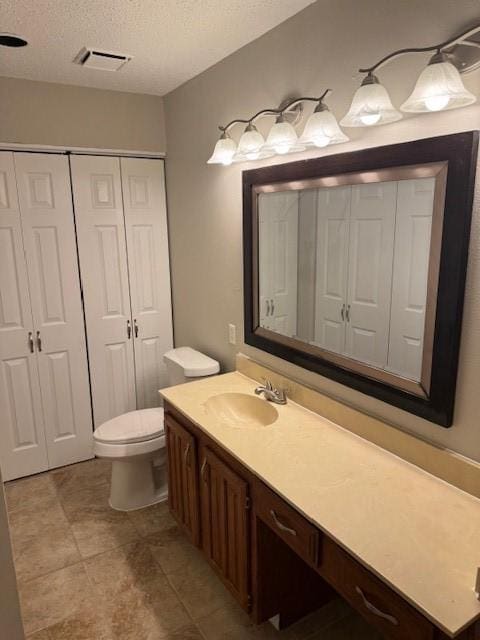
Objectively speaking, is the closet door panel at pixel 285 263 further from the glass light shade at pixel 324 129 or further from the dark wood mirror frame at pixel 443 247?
the glass light shade at pixel 324 129

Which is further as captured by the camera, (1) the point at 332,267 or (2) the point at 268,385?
(2) the point at 268,385

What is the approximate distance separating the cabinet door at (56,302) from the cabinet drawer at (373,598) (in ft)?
7.32

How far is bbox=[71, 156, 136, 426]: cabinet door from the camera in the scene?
2941mm

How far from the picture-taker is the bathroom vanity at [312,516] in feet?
3.72

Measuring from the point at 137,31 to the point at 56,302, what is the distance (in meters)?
1.66

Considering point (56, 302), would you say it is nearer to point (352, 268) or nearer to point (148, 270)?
point (148, 270)

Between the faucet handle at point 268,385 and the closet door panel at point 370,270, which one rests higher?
the closet door panel at point 370,270

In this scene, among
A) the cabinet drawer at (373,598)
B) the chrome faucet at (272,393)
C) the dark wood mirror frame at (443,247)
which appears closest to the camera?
the cabinet drawer at (373,598)

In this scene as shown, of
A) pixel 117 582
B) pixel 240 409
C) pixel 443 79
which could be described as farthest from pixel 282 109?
pixel 117 582

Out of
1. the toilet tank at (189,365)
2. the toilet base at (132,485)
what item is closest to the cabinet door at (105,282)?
the toilet tank at (189,365)

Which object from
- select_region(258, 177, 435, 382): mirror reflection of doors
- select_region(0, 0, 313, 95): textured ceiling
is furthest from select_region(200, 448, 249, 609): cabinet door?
select_region(0, 0, 313, 95): textured ceiling

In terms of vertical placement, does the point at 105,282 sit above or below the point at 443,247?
below

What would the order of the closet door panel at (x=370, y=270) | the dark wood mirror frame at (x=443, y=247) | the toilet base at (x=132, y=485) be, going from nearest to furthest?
the dark wood mirror frame at (x=443, y=247)
the closet door panel at (x=370, y=270)
the toilet base at (x=132, y=485)

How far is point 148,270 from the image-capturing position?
10.5 ft
